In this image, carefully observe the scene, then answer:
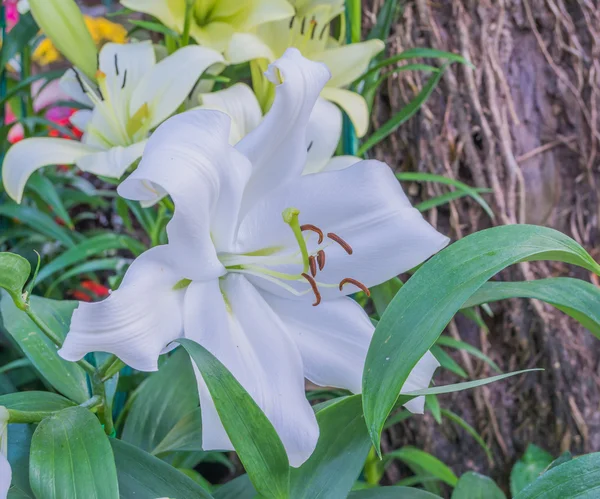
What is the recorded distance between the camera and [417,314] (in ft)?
1.02

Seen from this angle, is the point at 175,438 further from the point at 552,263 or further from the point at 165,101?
the point at 552,263

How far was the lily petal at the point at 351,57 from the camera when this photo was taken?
0.64 metres

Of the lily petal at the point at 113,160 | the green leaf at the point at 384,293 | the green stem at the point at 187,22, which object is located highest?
the green stem at the point at 187,22

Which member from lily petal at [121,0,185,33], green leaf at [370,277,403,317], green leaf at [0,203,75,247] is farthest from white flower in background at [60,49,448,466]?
green leaf at [0,203,75,247]

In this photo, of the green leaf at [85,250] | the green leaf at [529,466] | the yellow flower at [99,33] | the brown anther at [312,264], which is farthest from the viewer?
the yellow flower at [99,33]

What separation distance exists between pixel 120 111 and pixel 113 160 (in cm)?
9

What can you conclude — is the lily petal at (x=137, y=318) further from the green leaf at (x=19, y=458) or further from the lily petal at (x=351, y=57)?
the lily petal at (x=351, y=57)

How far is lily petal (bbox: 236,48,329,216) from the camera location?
1.28ft

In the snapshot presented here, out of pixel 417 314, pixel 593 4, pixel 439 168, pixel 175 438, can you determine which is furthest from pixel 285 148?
pixel 593 4

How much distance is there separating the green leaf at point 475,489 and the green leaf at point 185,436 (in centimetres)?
26

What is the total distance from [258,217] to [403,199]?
110mm

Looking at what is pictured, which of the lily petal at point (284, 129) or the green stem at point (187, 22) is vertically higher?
the green stem at point (187, 22)

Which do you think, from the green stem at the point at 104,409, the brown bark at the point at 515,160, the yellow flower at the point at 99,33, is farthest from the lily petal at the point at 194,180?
the yellow flower at the point at 99,33

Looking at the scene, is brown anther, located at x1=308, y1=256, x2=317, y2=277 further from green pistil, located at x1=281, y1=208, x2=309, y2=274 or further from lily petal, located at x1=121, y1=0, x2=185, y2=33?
lily petal, located at x1=121, y1=0, x2=185, y2=33
